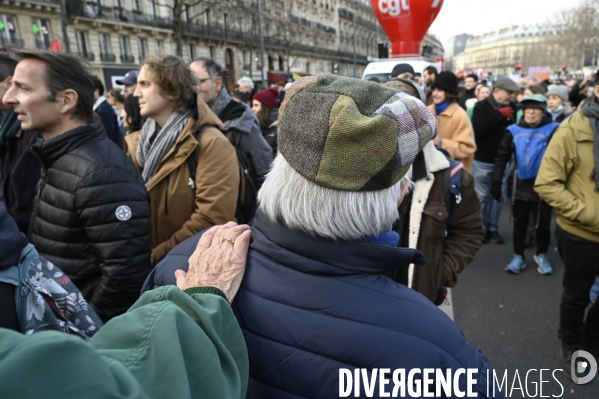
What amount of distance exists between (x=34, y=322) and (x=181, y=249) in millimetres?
477

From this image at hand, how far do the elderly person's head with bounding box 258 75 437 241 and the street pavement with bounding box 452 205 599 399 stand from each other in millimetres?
2418

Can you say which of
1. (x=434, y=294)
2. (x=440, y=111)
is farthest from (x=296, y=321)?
(x=440, y=111)

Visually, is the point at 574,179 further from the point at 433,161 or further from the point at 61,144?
the point at 61,144

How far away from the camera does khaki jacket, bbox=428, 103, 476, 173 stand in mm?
4164

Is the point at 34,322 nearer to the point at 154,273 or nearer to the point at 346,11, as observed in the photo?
the point at 154,273

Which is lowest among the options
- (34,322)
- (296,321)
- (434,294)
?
(434,294)

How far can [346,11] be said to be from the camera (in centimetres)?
6450

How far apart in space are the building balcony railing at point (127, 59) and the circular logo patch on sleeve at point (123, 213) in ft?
102

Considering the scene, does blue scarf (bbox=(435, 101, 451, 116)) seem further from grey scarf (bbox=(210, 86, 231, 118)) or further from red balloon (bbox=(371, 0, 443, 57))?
red balloon (bbox=(371, 0, 443, 57))

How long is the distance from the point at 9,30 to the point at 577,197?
2855 cm

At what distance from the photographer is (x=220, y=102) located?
146 inches

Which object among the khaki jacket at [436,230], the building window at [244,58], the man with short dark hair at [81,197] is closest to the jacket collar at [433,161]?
the khaki jacket at [436,230]

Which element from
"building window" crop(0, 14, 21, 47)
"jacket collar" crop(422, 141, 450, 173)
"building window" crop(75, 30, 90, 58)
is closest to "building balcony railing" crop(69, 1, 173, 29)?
"building window" crop(75, 30, 90, 58)

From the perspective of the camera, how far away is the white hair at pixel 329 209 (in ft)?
3.23
